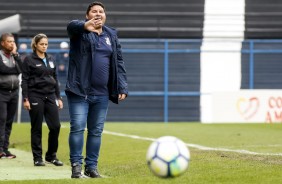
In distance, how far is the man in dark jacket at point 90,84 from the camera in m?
8.93

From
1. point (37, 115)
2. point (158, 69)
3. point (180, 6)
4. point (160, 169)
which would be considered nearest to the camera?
point (160, 169)

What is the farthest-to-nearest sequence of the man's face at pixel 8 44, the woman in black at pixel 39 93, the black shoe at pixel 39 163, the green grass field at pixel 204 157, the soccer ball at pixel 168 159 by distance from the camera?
the man's face at pixel 8 44 < the woman in black at pixel 39 93 < the black shoe at pixel 39 163 < the green grass field at pixel 204 157 < the soccer ball at pixel 168 159

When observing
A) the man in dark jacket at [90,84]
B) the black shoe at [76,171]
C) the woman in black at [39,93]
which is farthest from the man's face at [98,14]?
the woman in black at [39,93]

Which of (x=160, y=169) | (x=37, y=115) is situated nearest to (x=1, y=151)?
(x=37, y=115)

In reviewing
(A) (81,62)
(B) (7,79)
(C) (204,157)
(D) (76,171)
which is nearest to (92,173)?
(D) (76,171)

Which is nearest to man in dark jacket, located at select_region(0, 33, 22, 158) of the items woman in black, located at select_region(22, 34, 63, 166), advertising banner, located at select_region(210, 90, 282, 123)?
woman in black, located at select_region(22, 34, 63, 166)

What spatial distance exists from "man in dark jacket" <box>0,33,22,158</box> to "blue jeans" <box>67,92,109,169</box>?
3664 mm

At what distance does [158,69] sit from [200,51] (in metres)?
1.70

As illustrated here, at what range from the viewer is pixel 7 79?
12.6 meters

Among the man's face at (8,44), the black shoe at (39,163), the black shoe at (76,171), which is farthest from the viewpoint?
the man's face at (8,44)

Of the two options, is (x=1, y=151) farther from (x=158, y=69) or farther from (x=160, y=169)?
(x=158, y=69)

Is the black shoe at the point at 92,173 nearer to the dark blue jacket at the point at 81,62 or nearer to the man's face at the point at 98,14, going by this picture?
the dark blue jacket at the point at 81,62

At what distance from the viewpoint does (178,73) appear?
101ft

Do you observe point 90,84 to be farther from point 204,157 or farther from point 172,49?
point 172,49
